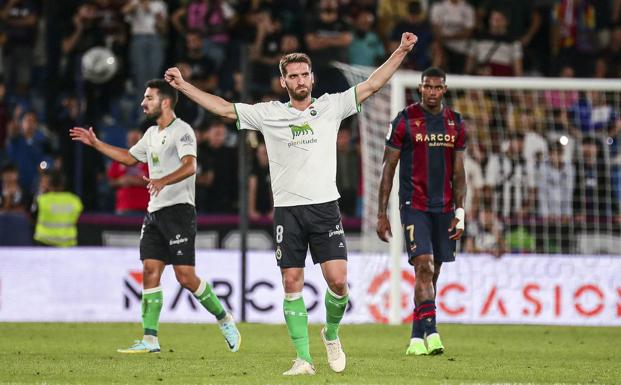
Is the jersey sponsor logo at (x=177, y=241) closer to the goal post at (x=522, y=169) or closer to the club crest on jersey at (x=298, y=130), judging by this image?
the club crest on jersey at (x=298, y=130)

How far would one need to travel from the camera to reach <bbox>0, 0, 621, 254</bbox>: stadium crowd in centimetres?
1644

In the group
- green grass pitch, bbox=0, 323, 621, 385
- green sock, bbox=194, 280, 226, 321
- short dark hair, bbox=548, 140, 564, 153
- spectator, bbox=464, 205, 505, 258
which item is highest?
short dark hair, bbox=548, 140, 564, 153

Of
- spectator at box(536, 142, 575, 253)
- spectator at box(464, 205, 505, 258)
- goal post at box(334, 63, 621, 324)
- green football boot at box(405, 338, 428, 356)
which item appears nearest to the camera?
green football boot at box(405, 338, 428, 356)

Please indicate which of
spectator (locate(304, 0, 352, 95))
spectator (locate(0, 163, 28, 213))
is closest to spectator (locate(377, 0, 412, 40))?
spectator (locate(304, 0, 352, 95))

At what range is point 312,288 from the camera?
15062 mm

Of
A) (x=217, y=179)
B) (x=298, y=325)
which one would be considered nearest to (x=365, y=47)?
(x=217, y=179)

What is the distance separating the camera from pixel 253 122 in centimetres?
863

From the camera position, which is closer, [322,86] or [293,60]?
[293,60]

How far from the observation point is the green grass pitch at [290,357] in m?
8.37

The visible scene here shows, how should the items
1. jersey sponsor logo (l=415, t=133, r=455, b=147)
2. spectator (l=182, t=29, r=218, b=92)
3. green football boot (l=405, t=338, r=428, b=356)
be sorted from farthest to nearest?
spectator (l=182, t=29, r=218, b=92)
jersey sponsor logo (l=415, t=133, r=455, b=147)
green football boot (l=405, t=338, r=428, b=356)

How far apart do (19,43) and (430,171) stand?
11548 mm

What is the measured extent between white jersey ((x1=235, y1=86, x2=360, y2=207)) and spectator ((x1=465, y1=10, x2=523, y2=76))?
11867 millimetres

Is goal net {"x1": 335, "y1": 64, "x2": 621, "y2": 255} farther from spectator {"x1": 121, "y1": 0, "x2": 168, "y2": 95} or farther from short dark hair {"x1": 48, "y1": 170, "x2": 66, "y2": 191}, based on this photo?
spectator {"x1": 121, "y1": 0, "x2": 168, "y2": 95}

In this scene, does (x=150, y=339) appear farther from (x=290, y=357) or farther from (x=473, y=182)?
(x=473, y=182)
